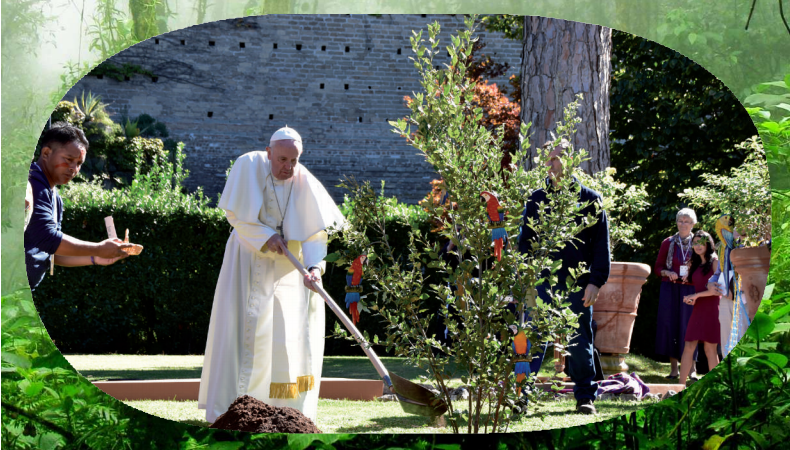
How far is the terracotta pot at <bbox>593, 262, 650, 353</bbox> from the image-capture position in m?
5.55

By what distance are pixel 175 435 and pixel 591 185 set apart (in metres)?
3.44

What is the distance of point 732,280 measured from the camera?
3.98 m

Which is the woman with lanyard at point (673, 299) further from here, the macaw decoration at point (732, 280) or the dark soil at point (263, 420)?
the dark soil at point (263, 420)

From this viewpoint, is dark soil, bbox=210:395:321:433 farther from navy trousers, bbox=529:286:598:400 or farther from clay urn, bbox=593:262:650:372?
clay urn, bbox=593:262:650:372

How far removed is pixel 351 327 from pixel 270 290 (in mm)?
707

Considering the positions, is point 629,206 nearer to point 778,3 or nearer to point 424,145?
point 778,3

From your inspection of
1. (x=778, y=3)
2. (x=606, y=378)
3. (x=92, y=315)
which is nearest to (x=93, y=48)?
(x=778, y=3)

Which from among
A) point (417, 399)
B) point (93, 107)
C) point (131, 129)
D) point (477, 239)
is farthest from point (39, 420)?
point (131, 129)

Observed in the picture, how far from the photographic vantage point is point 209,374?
3.96m

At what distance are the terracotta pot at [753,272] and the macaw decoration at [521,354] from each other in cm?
125

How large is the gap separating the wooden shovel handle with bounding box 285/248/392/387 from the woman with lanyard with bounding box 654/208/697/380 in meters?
2.73

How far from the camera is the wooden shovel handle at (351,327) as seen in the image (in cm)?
326

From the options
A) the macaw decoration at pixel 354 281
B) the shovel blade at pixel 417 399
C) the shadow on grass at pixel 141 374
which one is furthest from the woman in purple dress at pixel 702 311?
the shadow on grass at pixel 141 374

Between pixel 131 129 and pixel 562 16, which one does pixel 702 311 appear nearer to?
pixel 562 16
